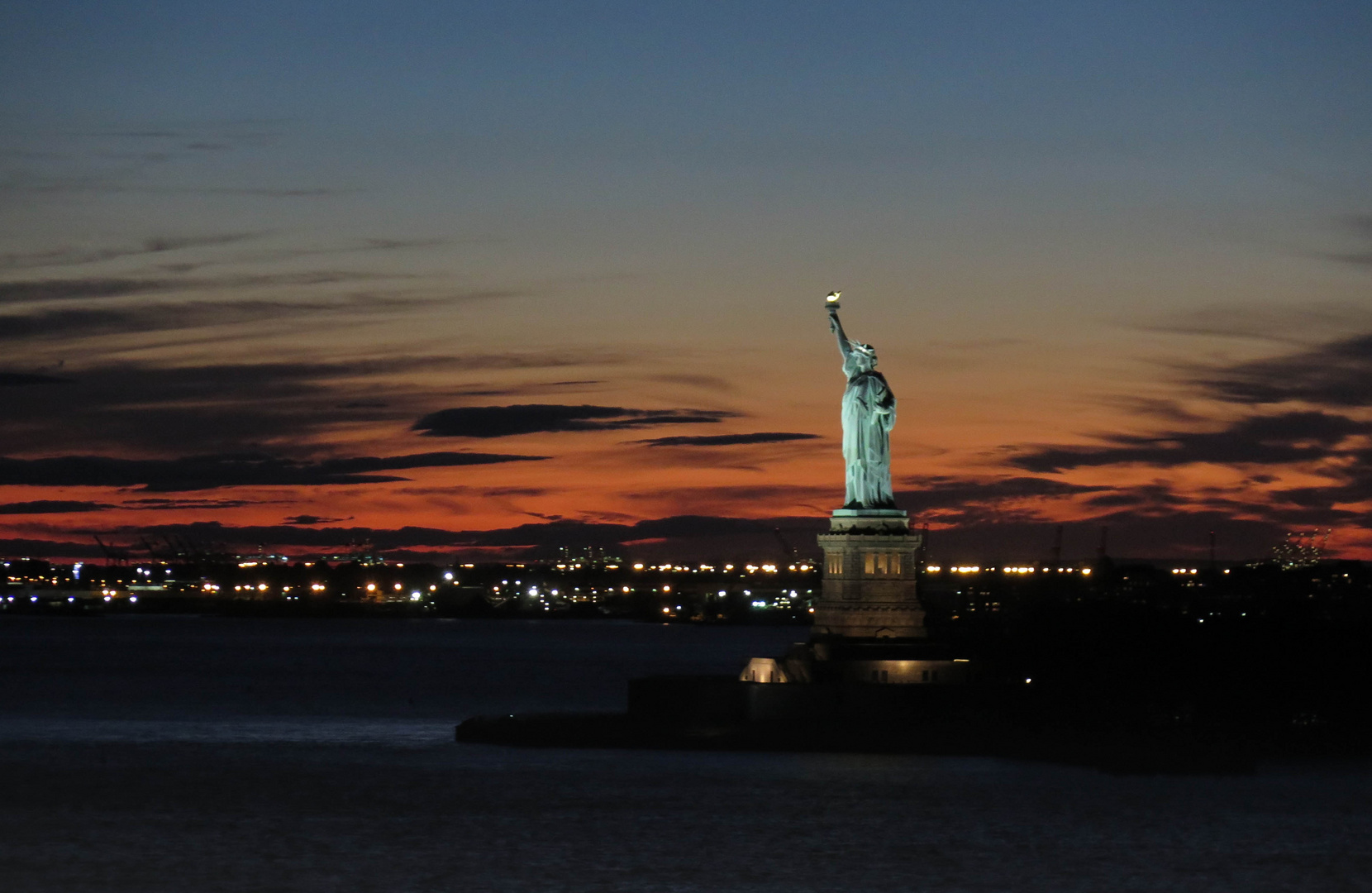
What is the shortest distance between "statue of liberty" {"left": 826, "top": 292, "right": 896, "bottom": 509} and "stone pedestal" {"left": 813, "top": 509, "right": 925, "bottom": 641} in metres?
0.48

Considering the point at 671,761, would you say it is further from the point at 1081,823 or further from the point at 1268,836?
the point at 1268,836

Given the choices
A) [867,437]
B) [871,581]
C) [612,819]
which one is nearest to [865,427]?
[867,437]

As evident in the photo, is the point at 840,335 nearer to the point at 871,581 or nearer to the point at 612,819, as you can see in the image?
the point at 871,581

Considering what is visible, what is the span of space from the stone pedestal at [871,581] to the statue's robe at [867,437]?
0.46 metres

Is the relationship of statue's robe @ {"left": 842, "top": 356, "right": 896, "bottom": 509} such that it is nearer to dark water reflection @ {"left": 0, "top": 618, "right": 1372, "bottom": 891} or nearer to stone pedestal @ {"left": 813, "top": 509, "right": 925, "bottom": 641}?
stone pedestal @ {"left": 813, "top": 509, "right": 925, "bottom": 641}

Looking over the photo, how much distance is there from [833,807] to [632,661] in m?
84.8

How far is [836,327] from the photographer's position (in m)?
47.7

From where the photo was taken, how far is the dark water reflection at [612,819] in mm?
31547

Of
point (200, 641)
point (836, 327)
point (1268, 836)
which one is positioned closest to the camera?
point (1268, 836)

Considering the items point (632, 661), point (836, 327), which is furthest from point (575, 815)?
point (632, 661)

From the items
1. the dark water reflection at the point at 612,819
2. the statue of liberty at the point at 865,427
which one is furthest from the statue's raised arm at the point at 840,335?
the dark water reflection at the point at 612,819

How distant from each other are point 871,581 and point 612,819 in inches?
441

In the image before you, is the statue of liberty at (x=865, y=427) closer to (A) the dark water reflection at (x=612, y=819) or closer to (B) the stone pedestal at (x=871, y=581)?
(B) the stone pedestal at (x=871, y=581)

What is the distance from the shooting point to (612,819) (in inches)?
1448
